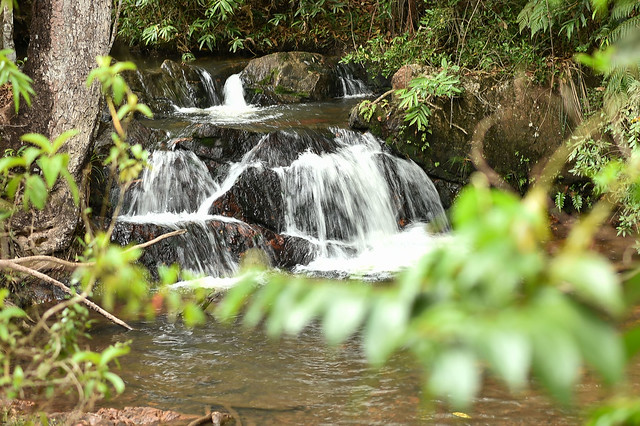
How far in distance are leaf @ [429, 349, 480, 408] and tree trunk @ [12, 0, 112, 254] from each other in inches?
205

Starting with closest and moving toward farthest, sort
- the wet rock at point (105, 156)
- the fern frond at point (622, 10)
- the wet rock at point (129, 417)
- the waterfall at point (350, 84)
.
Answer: the wet rock at point (129, 417)
the fern frond at point (622, 10)
the wet rock at point (105, 156)
the waterfall at point (350, 84)

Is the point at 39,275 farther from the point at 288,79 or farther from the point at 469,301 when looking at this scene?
the point at 288,79

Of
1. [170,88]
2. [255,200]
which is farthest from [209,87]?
[255,200]

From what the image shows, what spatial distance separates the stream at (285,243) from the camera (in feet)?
Result: 13.5

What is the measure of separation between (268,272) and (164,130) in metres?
2.89

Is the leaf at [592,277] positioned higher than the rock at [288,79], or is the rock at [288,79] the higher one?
the rock at [288,79]

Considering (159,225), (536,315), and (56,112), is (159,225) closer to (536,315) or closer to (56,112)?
(56,112)

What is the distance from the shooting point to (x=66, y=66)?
5.48 m

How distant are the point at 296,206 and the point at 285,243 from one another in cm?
69

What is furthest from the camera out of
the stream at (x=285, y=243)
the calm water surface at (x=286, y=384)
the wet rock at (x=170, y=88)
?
the wet rock at (x=170, y=88)

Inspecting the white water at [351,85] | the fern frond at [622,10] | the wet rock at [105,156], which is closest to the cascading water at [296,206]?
the wet rock at [105,156]

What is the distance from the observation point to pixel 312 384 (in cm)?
444

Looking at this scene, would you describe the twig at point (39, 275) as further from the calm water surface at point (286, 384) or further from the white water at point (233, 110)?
the white water at point (233, 110)

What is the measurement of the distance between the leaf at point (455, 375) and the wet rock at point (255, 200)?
7301 millimetres
